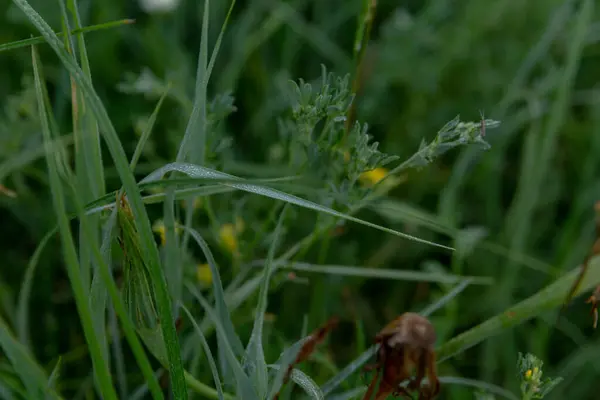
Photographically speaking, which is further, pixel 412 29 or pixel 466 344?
pixel 412 29

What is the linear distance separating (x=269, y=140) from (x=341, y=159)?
709mm

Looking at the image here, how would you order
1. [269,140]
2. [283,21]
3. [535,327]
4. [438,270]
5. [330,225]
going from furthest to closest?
[283,21], [269,140], [535,327], [438,270], [330,225]

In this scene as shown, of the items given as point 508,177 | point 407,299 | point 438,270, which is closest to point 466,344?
point 438,270

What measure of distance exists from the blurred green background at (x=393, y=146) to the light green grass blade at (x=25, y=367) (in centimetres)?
37

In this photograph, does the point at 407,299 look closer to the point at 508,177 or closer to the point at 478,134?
the point at 508,177

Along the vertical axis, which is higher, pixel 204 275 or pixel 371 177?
pixel 371 177

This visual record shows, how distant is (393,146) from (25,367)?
3.57 ft

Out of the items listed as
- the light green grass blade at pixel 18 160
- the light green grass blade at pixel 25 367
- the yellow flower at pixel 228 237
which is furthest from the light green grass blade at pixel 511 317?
the light green grass blade at pixel 18 160

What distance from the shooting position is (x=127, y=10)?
1.85 m

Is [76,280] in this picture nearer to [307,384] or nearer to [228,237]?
[307,384]

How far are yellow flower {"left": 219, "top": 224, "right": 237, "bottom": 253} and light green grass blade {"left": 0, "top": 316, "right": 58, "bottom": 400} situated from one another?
0.39m

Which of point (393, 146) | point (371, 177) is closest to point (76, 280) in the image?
point (371, 177)

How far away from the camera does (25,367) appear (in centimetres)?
85

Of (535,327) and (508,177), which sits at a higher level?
(508,177)
